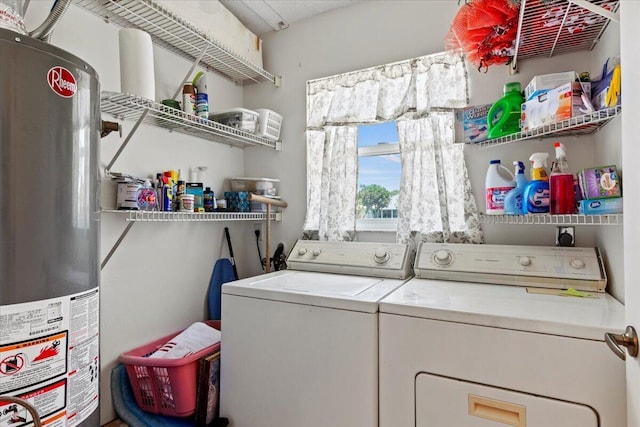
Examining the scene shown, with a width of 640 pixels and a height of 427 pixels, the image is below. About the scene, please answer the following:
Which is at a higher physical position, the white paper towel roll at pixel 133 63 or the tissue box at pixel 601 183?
the white paper towel roll at pixel 133 63

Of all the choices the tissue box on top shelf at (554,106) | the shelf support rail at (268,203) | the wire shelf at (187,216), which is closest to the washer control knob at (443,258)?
the tissue box on top shelf at (554,106)

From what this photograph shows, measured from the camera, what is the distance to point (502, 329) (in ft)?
3.64

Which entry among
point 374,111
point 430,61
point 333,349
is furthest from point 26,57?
point 430,61

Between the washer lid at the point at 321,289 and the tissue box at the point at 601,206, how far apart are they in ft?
2.68

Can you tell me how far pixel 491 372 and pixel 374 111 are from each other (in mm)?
1649

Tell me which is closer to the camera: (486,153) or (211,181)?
(486,153)

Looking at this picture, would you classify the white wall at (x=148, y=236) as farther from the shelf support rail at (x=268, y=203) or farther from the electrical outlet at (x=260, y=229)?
the shelf support rail at (x=268, y=203)

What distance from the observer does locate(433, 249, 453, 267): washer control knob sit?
5.98ft

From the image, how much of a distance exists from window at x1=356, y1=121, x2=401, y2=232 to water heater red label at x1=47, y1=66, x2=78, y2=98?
175cm

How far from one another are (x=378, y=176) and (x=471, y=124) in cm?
72

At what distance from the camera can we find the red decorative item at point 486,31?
4.83ft

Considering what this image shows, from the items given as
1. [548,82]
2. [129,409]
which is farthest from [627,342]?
[129,409]

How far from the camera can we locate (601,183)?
123 cm

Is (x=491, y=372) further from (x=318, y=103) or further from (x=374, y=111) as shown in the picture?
(x=318, y=103)
